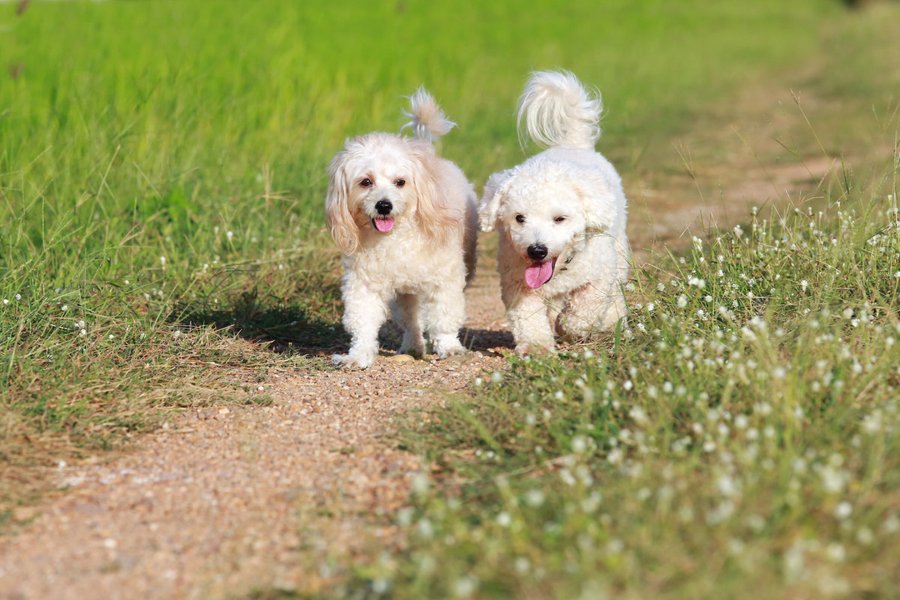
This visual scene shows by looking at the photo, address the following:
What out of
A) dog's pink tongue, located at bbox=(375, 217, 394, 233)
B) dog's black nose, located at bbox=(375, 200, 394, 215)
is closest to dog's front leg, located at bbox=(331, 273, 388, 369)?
dog's pink tongue, located at bbox=(375, 217, 394, 233)

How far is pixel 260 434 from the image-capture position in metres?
4.21

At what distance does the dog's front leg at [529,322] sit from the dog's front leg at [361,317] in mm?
635

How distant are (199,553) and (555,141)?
3.52m

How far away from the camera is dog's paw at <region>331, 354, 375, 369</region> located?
5191 millimetres

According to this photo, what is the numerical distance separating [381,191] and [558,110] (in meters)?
1.33

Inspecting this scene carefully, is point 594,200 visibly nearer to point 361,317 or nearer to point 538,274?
point 538,274

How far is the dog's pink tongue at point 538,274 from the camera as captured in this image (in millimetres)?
5098

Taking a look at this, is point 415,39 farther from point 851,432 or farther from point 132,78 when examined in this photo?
point 851,432

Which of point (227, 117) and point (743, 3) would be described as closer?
point (227, 117)

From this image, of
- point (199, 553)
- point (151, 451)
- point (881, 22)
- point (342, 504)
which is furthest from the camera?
point (881, 22)

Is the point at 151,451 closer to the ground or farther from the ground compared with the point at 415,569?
closer to the ground

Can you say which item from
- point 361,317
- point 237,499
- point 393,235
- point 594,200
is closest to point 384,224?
point 393,235

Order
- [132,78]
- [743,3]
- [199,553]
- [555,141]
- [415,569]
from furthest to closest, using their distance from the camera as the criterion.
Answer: [743,3] < [132,78] < [555,141] < [199,553] < [415,569]

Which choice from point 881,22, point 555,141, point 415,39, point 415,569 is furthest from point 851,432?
point 881,22
